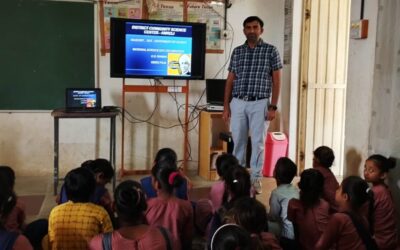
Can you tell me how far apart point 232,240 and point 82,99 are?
3.08 meters

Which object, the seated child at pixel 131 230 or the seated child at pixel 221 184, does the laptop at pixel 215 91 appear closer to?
the seated child at pixel 221 184

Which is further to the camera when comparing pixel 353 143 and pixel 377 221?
pixel 353 143

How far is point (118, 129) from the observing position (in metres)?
4.80

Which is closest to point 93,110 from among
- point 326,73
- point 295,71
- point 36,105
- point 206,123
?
point 36,105

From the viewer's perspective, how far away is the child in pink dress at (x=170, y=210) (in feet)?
6.83

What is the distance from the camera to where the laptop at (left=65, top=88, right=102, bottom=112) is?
4.02 m

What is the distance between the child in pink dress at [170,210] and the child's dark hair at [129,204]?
0.40 metres

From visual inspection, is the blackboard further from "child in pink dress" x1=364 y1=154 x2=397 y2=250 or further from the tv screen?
"child in pink dress" x1=364 y1=154 x2=397 y2=250

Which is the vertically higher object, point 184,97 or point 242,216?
point 184,97

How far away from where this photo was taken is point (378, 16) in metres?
3.01

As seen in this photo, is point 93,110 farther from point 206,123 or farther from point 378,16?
point 378,16

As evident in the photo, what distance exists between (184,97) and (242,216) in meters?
3.39

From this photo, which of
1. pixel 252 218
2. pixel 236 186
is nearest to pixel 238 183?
pixel 236 186

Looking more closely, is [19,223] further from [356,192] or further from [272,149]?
[272,149]
